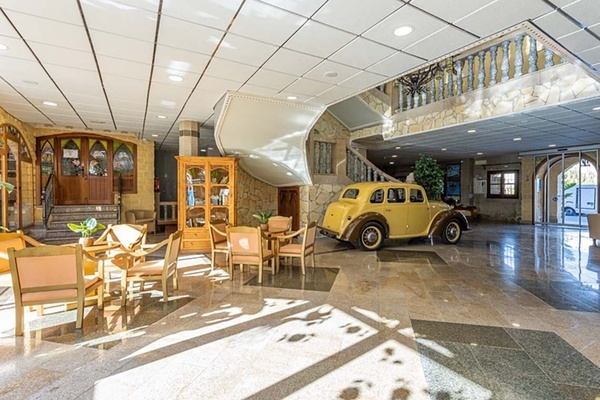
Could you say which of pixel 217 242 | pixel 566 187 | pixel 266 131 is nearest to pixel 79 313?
pixel 217 242

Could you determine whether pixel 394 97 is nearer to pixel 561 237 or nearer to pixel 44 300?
pixel 561 237

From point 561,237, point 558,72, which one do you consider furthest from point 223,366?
point 561,237

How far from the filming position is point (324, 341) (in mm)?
2633

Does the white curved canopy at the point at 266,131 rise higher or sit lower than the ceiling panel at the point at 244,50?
lower

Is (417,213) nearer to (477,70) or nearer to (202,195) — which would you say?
(477,70)

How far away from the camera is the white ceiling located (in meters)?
2.79

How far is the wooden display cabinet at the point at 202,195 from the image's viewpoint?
679cm

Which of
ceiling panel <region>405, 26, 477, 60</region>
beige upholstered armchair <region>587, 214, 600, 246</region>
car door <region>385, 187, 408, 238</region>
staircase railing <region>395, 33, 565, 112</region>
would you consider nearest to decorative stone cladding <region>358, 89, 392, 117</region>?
staircase railing <region>395, 33, 565, 112</region>

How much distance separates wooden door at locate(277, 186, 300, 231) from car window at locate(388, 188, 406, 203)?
8.94ft

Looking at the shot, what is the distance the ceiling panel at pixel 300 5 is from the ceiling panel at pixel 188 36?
2.70ft

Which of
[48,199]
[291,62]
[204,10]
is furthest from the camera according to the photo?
[48,199]

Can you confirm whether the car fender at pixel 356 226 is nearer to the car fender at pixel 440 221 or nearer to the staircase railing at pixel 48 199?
the car fender at pixel 440 221

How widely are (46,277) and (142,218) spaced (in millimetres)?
7308

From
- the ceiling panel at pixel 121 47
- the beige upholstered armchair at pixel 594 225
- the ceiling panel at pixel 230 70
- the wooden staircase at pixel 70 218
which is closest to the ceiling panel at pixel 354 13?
the ceiling panel at pixel 230 70
